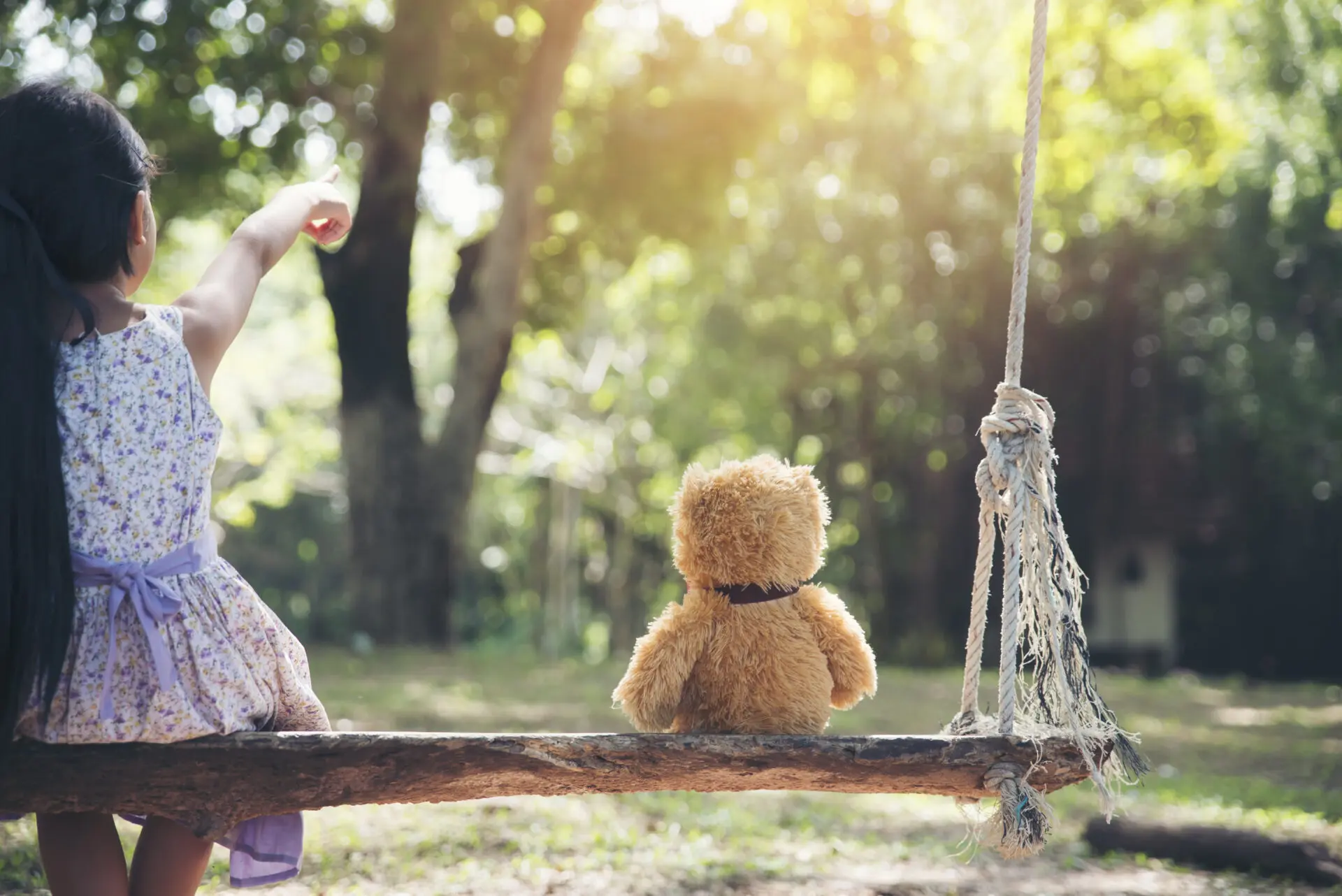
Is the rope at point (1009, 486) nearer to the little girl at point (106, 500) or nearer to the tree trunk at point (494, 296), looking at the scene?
the little girl at point (106, 500)

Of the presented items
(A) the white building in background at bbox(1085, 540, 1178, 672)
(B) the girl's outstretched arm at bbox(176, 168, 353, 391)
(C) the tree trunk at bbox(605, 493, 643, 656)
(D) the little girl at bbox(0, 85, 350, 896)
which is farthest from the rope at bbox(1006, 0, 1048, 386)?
(C) the tree trunk at bbox(605, 493, 643, 656)

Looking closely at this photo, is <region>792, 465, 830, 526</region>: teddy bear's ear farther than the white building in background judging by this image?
No

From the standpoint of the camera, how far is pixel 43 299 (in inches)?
77.0

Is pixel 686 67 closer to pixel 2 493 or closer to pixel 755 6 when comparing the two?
pixel 755 6

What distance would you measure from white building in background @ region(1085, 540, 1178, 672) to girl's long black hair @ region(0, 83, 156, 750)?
55.2ft

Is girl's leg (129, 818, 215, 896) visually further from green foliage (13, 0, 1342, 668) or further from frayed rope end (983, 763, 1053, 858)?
green foliage (13, 0, 1342, 668)

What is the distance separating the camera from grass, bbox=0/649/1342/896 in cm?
355

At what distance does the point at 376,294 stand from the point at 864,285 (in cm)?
911

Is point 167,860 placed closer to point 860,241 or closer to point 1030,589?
point 1030,589

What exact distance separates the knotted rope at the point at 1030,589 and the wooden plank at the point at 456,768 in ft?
0.23

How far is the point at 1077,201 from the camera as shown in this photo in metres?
16.7

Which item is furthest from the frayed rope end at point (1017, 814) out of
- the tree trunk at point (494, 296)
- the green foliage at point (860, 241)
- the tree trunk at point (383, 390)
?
the tree trunk at point (383, 390)

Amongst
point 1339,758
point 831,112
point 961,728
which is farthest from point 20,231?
point 831,112

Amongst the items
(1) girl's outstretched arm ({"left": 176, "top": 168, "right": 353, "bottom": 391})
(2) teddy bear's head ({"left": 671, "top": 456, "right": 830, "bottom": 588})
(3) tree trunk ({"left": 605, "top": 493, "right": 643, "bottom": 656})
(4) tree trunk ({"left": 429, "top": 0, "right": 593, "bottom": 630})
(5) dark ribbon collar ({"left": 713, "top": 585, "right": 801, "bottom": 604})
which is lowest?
(3) tree trunk ({"left": 605, "top": 493, "right": 643, "bottom": 656})
